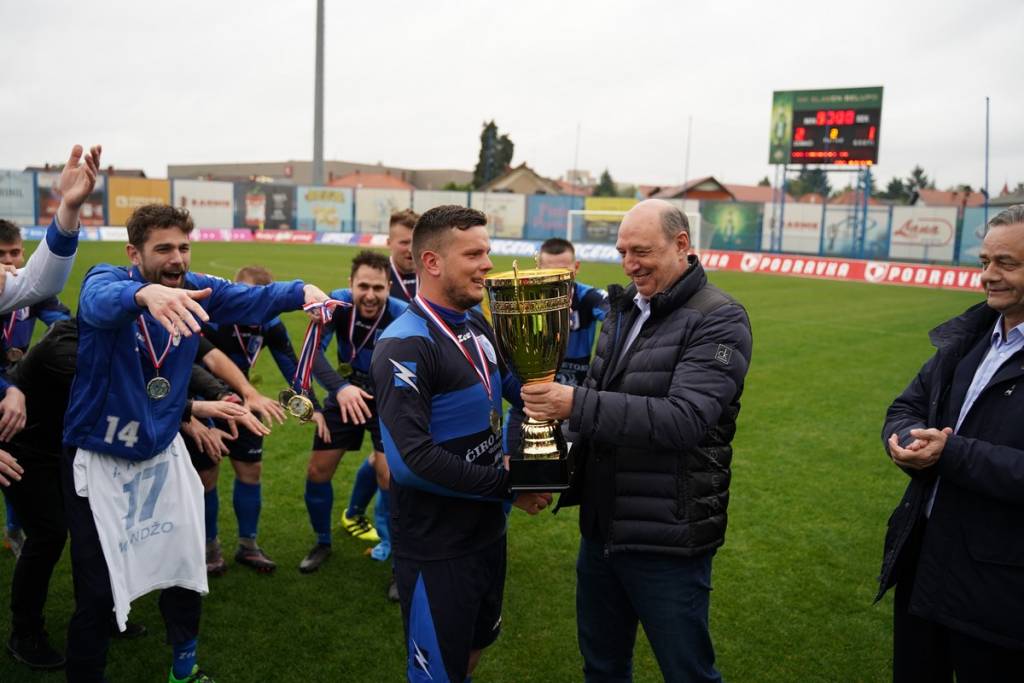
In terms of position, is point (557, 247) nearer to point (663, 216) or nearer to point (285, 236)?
point (663, 216)

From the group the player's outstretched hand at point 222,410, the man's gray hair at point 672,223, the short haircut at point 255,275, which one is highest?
the man's gray hair at point 672,223

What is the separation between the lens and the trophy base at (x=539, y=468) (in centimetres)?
256

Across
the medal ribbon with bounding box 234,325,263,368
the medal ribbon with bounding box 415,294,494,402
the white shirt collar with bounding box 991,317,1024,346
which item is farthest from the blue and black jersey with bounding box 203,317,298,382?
the white shirt collar with bounding box 991,317,1024,346

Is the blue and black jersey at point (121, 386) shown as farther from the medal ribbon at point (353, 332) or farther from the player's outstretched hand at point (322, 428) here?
the medal ribbon at point (353, 332)

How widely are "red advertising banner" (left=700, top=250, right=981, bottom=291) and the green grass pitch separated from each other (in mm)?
18938

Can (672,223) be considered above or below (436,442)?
above

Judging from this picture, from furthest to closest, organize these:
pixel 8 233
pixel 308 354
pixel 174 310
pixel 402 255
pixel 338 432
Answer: pixel 402 255, pixel 338 432, pixel 8 233, pixel 308 354, pixel 174 310

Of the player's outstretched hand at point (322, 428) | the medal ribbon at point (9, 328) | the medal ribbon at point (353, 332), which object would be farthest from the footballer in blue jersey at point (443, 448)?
the medal ribbon at point (9, 328)

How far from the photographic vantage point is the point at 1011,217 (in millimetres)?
2584

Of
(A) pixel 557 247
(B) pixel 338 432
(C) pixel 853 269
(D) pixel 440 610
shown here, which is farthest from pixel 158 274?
(C) pixel 853 269

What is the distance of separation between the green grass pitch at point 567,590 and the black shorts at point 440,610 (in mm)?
1172

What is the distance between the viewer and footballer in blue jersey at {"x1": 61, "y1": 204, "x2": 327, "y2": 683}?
10.2 feet

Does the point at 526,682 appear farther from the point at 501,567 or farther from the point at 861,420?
the point at 861,420

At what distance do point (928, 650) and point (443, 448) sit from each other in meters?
1.93
